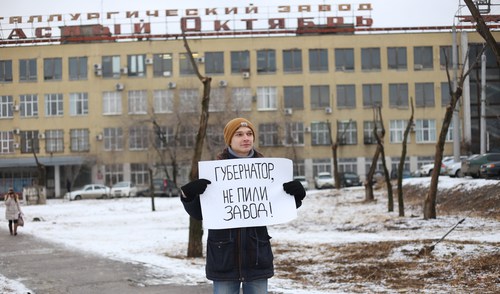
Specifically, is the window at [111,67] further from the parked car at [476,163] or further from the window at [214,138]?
the parked car at [476,163]

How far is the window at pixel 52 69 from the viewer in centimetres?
6644

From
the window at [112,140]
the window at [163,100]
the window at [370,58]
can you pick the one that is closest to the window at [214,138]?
the window at [163,100]

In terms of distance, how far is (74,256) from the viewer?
14.8 m

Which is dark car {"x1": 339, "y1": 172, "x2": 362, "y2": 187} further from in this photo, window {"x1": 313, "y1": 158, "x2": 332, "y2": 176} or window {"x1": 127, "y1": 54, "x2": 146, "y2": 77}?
window {"x1": 127, "y1": 54, "x2": 146, "y2": 77}

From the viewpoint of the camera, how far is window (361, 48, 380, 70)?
69875 millimetres

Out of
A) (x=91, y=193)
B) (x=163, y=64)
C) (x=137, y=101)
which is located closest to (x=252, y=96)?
(x=163, y=64)

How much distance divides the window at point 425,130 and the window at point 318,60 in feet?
37.8

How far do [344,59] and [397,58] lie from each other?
5454 millimetres

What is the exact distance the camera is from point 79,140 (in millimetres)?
70000

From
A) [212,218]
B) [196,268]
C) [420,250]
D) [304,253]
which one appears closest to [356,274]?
[420,250]

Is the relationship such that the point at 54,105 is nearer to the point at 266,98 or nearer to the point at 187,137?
the point at 187,137

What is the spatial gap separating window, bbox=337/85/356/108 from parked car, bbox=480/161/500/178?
3652 cm


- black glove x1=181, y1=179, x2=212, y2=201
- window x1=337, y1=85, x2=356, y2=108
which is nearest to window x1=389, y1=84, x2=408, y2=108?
window x1=337, y1=85, x2=356, y2=108

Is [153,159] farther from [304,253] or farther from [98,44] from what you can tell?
[304,253]
